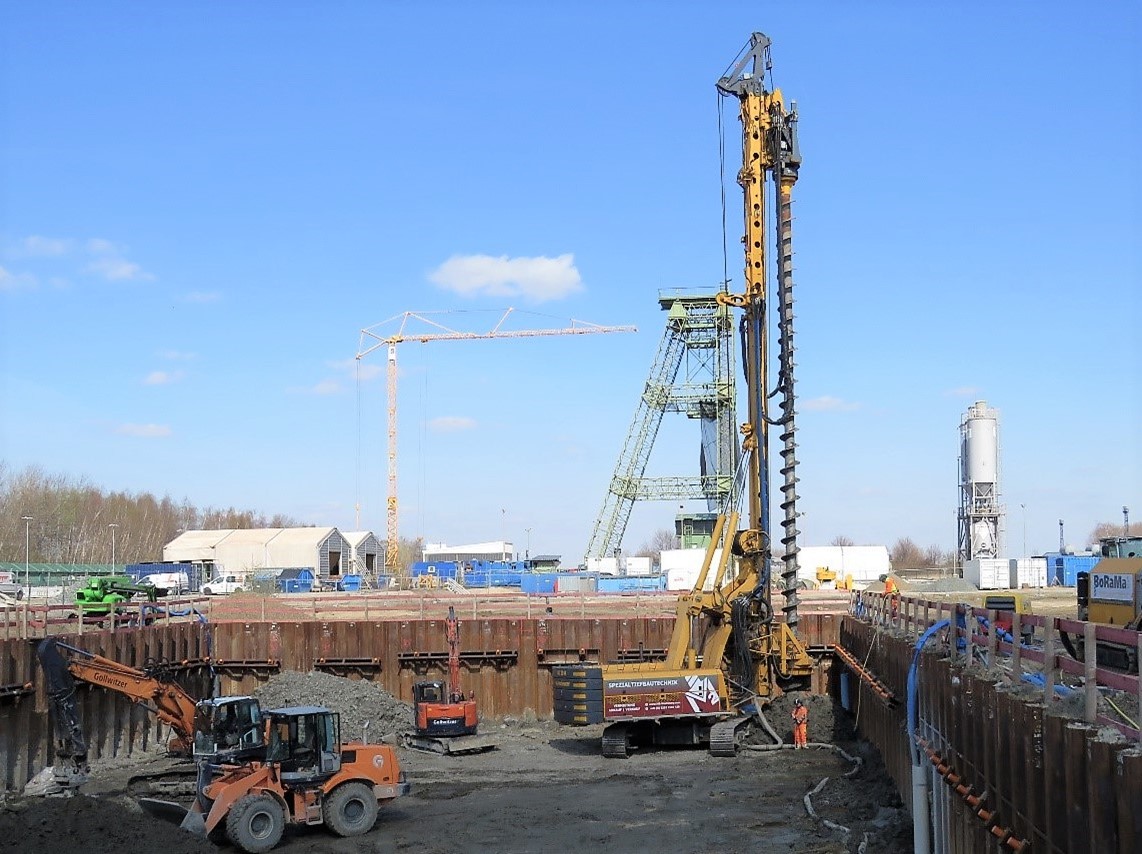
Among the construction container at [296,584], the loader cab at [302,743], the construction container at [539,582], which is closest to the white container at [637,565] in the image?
the construction container at [539,582]

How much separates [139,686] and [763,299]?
1663 centimetres

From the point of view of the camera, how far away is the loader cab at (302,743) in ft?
65.6

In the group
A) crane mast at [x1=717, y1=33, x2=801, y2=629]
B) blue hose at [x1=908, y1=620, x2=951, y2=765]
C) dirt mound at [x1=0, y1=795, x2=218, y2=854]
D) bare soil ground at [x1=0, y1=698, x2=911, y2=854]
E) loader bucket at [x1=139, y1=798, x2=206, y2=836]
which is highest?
crane mast at [x1=717, y1=33, x2=801, y2=629]

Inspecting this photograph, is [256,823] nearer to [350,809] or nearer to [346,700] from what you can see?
[350,809]

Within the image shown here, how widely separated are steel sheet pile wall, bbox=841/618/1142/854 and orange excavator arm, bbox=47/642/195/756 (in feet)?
46.8

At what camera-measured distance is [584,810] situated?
886 inches

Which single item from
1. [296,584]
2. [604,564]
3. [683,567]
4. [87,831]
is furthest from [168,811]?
[604,564]

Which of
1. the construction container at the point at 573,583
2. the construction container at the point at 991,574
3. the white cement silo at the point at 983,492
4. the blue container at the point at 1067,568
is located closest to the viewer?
the construction container at the point at 991,574

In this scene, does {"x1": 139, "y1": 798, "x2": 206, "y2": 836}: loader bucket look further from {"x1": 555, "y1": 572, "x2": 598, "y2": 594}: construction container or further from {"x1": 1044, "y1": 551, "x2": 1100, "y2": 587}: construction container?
{"x1": 1044, "y1": 551, "x2": 1100, "y2": 587}: construction container

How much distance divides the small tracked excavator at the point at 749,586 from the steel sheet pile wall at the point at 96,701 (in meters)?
10.6

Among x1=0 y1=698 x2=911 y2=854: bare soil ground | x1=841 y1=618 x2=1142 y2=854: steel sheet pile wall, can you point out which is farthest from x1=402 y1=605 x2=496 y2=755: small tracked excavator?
x1=841 y1=618 x2=1142 y2=854: steel sheet pile wall

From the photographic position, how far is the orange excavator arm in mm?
23719

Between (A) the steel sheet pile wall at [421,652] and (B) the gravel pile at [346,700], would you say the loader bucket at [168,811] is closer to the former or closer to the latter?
(B) the gravel pile at [346,700]

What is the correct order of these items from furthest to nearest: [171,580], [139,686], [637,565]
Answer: [637,565]
[171,580]
[139,686]
